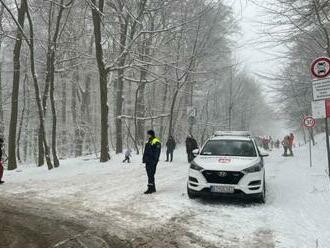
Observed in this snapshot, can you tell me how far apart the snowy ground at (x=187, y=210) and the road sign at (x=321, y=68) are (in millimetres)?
Answer: 3061

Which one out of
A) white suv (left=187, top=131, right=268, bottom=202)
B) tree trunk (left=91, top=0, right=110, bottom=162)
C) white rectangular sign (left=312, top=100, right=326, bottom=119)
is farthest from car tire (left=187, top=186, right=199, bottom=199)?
tree trunk (left=91, top=0, right=110, bottom=162)

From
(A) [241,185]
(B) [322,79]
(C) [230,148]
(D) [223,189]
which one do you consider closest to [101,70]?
(C) [230,148]

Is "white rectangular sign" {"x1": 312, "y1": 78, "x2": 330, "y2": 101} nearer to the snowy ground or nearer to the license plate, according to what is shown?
the snowy ground

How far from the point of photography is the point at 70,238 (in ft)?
25.2

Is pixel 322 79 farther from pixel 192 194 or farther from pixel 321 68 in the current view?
pixel 192 194

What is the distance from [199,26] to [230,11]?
464 centimetres

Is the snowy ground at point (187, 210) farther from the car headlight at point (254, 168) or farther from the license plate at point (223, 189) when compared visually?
the car headlight at point (254, 168)

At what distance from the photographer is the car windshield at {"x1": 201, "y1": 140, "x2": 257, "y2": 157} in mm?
12859

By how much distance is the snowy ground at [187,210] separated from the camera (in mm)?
8203

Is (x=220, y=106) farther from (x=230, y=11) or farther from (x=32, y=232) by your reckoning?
(x=32, y=232)

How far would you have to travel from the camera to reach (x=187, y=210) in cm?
1058

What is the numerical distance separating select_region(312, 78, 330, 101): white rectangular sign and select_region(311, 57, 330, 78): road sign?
0.14 metres

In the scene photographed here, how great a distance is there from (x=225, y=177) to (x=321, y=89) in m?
3.10

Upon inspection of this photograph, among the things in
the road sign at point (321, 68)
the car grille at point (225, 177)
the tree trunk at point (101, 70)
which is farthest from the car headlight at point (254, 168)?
the tree trunk at point (101, 70)
